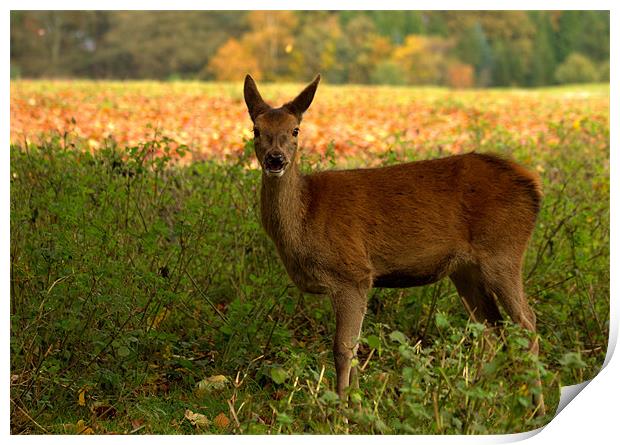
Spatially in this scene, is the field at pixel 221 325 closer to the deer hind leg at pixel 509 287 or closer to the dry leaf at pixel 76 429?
the dry leaf at pixel 76 429

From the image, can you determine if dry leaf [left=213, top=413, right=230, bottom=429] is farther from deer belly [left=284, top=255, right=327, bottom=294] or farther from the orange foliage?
the orange foliage

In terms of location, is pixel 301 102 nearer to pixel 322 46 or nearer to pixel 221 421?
pixel 221 421

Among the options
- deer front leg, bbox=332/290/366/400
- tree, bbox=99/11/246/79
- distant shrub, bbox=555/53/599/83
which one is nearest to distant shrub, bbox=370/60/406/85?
distant shrub, bbox=555/53/599/83

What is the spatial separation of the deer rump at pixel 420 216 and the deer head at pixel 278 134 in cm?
39

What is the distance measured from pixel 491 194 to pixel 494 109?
11.1 meters

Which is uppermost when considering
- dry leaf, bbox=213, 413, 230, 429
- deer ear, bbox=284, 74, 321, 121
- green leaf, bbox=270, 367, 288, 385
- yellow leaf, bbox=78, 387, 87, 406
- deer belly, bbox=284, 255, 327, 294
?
deer ear, bbox=284, 74, 321, 121

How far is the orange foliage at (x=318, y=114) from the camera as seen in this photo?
11.9 metres

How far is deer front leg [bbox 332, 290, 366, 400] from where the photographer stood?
17.2 ft

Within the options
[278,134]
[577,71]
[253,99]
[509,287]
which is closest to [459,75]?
[577,71]

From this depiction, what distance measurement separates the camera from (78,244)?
579 cm

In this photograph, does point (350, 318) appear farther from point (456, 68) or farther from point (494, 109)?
point (456, 68)

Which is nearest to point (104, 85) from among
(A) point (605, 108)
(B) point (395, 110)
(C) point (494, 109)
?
(B) point (395, 110)

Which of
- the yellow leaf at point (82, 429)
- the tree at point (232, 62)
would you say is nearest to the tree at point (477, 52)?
the tree at point (232, 62)

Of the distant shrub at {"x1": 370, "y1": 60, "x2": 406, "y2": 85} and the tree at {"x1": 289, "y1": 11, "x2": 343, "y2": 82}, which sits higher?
the tree at {"x1": 289, "y1": 11, "x2": 343, "y2": 82}
